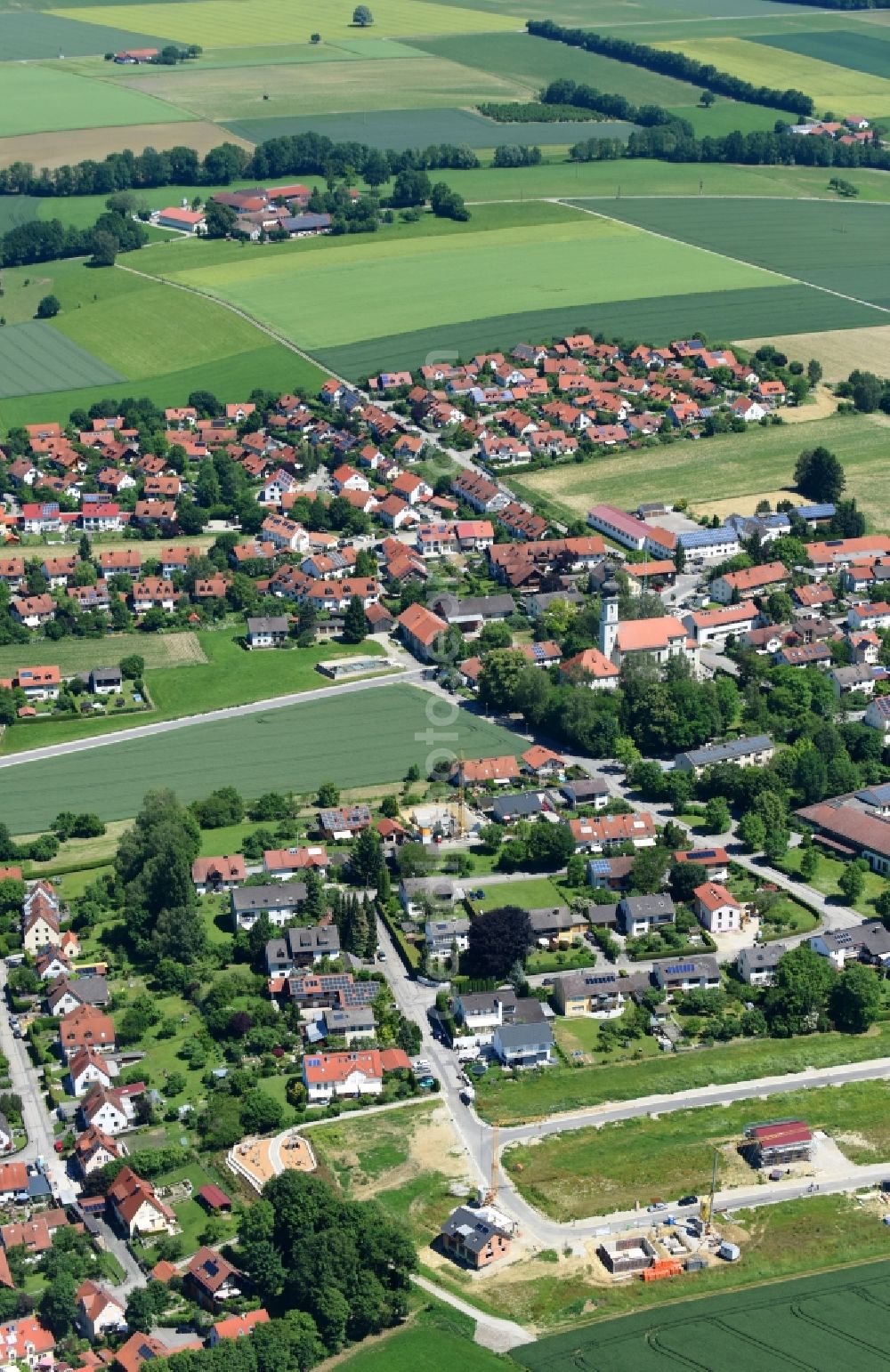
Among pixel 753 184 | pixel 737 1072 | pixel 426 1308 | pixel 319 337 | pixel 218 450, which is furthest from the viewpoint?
pixel 753 184

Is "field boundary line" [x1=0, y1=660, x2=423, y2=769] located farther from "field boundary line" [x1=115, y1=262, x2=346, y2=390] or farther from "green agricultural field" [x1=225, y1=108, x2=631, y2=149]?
"green agricultural field" [x1=225, y1=108, x2=631, y2=149]

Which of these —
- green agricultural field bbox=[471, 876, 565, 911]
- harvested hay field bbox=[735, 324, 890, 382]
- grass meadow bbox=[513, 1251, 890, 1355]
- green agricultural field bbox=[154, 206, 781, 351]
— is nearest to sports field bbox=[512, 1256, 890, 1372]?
grass meadow bbox=[513, 1251, 890, 1355]

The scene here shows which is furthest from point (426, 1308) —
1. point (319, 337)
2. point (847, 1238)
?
point (319, 337)

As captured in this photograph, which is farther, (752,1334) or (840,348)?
(840,348)

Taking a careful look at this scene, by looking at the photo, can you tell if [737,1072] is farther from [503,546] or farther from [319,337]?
[319,337]

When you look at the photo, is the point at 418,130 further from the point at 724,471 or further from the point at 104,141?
the point at 724,471

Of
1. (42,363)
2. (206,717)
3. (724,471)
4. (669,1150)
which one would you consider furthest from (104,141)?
(669,1150)

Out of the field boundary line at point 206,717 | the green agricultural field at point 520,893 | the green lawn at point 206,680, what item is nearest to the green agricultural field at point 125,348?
the green lawn at point 206,680

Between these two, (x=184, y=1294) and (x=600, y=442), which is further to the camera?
(x=600, y=442)
